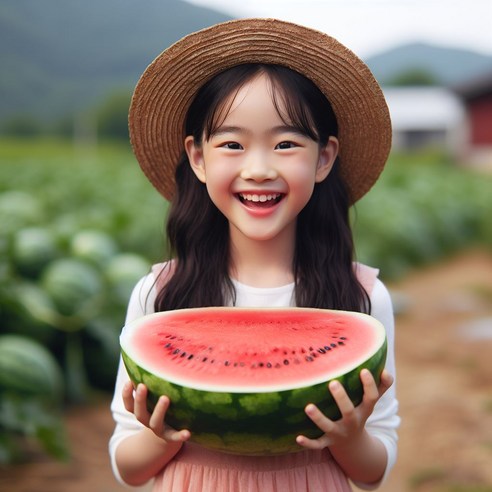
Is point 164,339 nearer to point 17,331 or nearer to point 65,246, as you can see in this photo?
point 17,331

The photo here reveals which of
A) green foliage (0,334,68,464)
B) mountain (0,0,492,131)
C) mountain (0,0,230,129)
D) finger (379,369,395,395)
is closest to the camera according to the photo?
finger (379,369,395,395)

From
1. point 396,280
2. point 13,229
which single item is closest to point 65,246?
point 13,229

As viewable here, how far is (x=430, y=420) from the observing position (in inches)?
157

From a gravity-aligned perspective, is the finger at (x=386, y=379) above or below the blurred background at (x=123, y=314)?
above

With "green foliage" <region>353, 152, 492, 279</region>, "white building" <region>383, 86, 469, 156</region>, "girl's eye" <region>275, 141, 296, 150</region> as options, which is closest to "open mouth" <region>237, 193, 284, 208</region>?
"girl's eye" <region>275, 141, 296, 150</region>

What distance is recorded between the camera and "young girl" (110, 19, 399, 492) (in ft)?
5.20

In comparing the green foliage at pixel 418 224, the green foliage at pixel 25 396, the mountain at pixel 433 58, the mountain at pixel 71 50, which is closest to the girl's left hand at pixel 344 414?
the green foliage at pixel 25 396

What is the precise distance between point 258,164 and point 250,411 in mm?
534

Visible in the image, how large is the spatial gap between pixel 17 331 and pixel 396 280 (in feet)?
16.1

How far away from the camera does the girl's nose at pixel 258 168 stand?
1.56 meters

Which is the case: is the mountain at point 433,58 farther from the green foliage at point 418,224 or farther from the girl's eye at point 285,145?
the girl's eye at point 285,145

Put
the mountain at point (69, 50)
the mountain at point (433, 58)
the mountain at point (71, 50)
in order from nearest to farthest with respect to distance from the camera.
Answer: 1. the mountain at point (69, 50)
2. the mountain at point (71, 50)
3. the mountain at point (433, 58)

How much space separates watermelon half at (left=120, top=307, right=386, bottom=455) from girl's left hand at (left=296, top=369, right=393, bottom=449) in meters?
0.02

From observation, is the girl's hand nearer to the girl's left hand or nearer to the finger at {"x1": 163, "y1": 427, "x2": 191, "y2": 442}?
the finger at {"x1": 163, "y1": 427, "x2": 191, "y2": 442}
